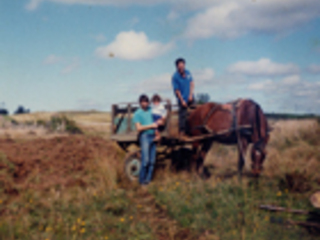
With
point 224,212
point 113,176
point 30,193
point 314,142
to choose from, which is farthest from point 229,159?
point 30,193

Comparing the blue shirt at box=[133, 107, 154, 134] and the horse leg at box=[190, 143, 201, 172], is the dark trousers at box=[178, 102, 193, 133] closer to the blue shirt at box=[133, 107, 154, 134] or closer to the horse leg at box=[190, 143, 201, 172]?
the horse leg at box=[190, 143, 201, 172]

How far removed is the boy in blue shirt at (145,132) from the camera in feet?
23.5

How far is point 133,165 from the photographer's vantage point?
8266 mm

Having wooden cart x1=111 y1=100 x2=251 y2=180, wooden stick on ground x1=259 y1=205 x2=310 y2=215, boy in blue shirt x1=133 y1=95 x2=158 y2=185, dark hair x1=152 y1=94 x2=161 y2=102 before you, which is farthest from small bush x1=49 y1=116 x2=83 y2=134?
wooden stick on ground x1=259 y1=205 x2=310 y2=215

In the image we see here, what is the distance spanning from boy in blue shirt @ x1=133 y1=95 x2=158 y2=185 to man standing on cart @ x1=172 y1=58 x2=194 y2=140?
1.46m

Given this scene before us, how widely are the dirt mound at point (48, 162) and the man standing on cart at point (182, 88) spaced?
2233 millimetres

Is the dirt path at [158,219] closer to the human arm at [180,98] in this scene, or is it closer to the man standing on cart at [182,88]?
the man standing on cart at [182,88]

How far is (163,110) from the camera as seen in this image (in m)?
8.06

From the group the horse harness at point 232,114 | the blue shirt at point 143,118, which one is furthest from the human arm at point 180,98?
the blue shirt at point 143,118

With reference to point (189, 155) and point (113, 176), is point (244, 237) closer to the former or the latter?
point (113, 176)

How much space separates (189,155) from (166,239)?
4.57 m

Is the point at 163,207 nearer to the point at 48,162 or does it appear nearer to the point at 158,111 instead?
the point at 158,111

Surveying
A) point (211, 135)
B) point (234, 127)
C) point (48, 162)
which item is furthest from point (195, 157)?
point (48, 162)

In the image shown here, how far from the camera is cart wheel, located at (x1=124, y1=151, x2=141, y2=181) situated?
813cm
